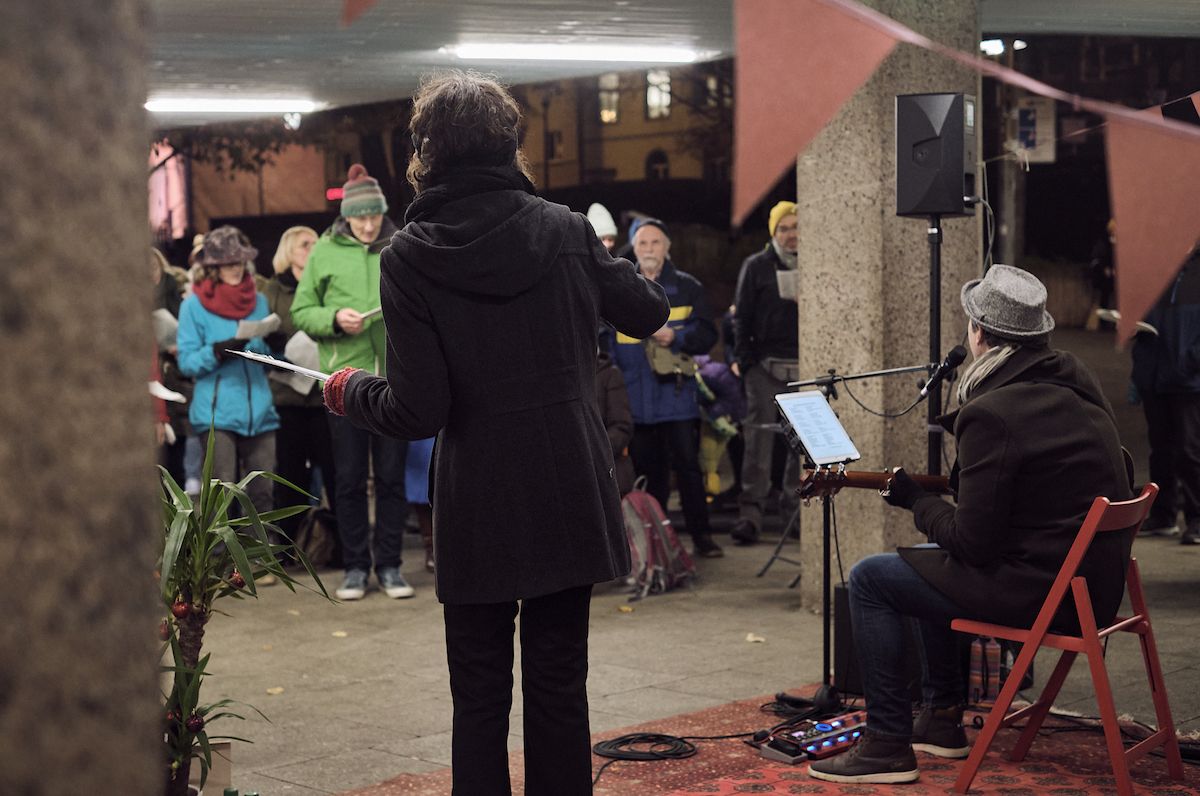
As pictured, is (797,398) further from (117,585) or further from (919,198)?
(117,585)

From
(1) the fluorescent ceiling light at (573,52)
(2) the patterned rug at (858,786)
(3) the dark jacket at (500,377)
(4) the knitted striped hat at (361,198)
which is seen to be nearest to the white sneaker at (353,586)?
(4) the knitted striped hat at (361,198)

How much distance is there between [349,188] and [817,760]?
13.4ft

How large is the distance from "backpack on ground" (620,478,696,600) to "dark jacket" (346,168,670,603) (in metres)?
4.40

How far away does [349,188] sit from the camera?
7820 millimetres

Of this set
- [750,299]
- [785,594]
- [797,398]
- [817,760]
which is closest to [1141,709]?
[817,760]

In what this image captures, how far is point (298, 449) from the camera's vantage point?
909 cm

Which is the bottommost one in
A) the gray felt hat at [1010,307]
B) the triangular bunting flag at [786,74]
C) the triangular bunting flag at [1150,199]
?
the gray felt hat at [1010,307]

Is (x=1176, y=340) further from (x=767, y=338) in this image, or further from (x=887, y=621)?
(x=887, y=621)

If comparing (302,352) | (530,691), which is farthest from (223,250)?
(530,691)

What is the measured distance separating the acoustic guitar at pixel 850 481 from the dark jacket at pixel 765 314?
4.26 meters

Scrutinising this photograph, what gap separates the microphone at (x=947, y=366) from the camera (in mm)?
5184

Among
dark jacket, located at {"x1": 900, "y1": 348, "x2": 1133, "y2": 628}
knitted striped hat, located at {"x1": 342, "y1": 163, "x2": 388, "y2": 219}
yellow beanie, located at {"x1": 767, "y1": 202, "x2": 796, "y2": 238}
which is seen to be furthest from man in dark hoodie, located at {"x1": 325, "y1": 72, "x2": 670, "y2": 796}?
yellow beanie, located at {"x1": 767, "y1": 202, "x2": 796, "y2": 238}

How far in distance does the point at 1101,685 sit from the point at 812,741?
1.02 m

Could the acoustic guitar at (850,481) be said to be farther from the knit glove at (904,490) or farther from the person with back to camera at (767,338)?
the person with back to camera at (767,338)
